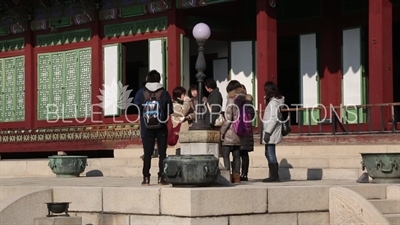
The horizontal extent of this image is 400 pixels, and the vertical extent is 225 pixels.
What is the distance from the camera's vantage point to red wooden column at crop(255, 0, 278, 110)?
68.8 ft

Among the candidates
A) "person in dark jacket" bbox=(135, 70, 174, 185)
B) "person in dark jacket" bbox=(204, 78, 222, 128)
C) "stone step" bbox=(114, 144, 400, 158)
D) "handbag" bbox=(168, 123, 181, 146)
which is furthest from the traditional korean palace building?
"person in dark jacket" bbox=(135, 70, 174, 185)

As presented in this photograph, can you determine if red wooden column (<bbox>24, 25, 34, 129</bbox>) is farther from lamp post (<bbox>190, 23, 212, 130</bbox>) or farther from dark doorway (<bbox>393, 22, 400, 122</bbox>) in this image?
lamp post (<bbox>190, 23, 212, 130</bbox>)

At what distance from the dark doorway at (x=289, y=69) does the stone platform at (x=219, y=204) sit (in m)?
11.4

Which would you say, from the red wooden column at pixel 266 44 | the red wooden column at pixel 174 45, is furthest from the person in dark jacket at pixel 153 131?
the red wooden column at pixel 174 45

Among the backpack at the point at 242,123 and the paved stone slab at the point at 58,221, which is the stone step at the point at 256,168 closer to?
the backpack at the point at 242,123

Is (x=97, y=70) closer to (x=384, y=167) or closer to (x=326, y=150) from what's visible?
(x=326, y=150)

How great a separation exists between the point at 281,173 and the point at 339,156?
1.45 m

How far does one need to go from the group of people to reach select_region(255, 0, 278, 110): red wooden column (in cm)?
605

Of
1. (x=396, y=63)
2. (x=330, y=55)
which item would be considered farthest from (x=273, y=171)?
(x=396, y=63)

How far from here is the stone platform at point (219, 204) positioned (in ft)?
36.7

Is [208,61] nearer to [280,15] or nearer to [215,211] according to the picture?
[280,15]

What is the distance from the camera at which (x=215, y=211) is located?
11180 mm

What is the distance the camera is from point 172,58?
2347cm

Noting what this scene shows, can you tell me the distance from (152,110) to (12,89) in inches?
614
